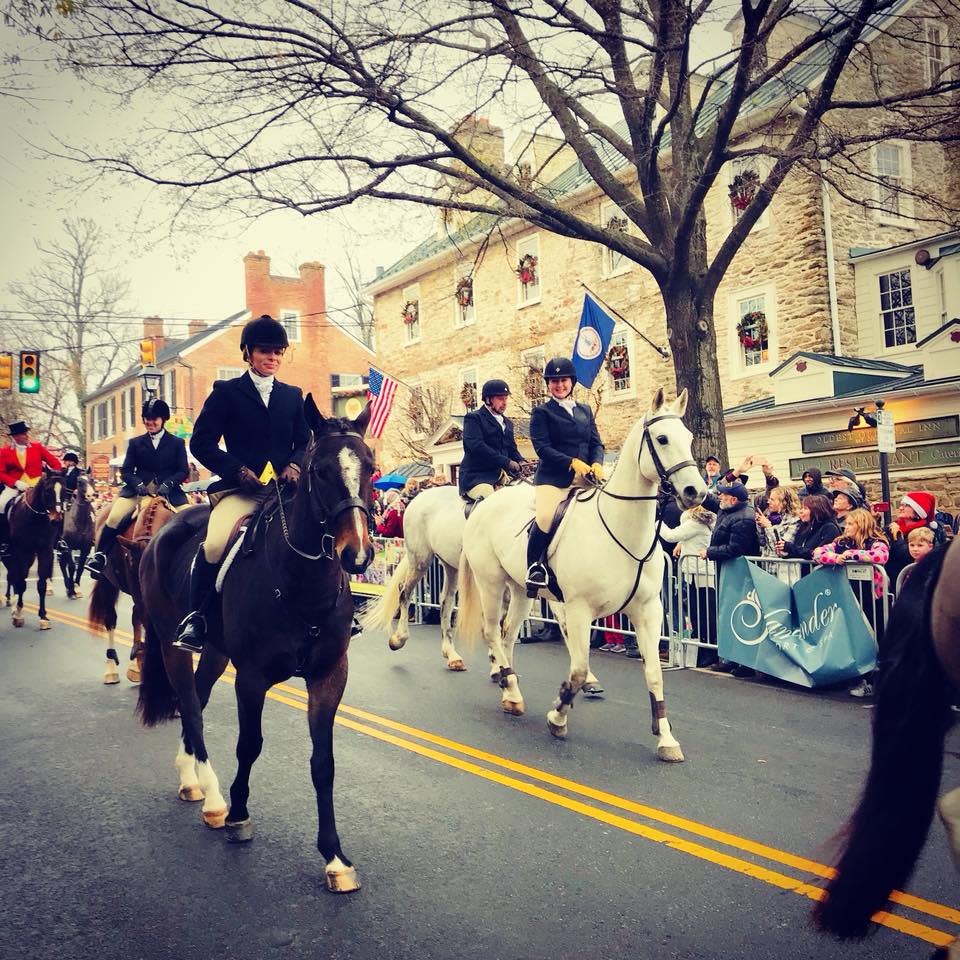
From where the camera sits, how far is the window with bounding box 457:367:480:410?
103 ft

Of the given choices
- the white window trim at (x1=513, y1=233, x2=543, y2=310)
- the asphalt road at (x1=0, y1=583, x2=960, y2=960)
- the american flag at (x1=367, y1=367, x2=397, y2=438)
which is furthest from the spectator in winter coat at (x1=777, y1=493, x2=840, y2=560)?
the white window trim at (x1=513, y1=233, x2=543, y2=310)

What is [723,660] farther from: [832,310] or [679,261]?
[832,310]

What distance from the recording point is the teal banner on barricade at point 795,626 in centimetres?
860

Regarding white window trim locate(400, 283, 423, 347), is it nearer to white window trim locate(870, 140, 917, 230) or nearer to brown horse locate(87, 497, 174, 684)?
white window trim locate(870, 140, 917, 230)

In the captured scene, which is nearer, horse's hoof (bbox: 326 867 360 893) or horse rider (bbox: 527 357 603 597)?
horse's hoof (bbox: 326 867 360 893)

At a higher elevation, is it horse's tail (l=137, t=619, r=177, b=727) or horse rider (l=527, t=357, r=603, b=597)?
horse rider (l=527, t=357, r=603, b=597)

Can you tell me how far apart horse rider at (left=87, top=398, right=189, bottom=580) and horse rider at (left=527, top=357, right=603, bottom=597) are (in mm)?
3967

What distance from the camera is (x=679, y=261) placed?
13.2 m

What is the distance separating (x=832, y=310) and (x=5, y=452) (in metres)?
17.7

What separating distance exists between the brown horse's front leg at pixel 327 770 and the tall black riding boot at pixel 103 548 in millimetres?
5555

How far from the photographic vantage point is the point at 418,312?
115 feet

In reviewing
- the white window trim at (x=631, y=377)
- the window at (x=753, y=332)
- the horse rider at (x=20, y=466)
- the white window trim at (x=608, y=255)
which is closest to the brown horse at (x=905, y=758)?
the horse rider at (x=20, y=466)

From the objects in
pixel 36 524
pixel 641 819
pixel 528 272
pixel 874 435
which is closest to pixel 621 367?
pixel 528 272

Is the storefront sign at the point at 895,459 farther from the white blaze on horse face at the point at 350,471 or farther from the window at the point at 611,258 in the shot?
the white blaze on horse face at the point at 350,471
